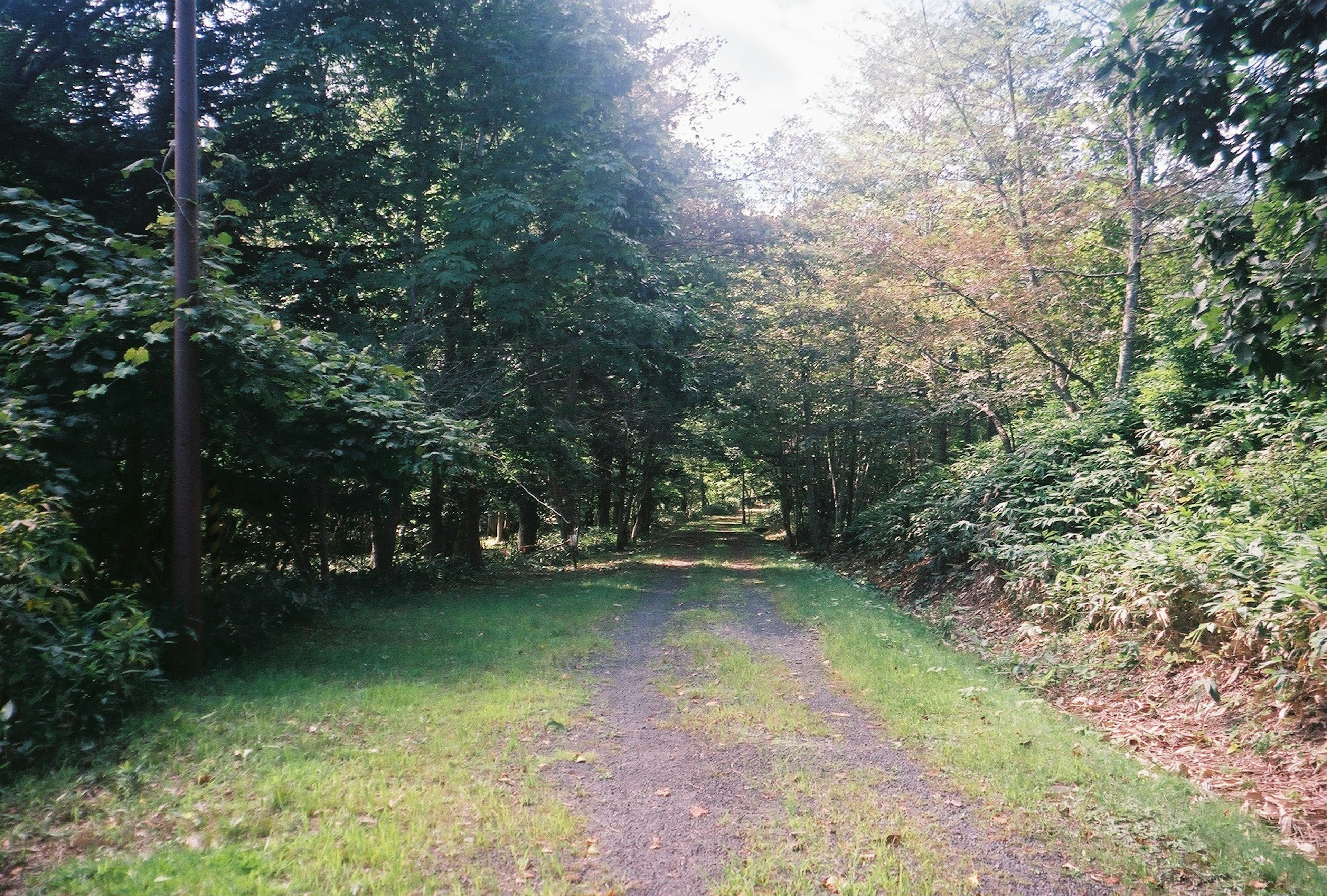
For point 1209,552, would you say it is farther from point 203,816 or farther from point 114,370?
point 114,370

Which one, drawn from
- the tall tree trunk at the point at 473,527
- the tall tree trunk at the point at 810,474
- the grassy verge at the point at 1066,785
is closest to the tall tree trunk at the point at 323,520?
the tall tree trunk at the point at 473,527

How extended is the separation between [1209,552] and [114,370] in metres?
10.2

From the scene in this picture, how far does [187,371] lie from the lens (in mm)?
6727

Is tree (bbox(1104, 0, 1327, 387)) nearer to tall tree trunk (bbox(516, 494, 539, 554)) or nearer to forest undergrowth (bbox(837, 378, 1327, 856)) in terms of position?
forest undergrowth (bbox(837, 378, 1327, 856))

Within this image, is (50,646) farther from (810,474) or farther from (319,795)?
(810,474)

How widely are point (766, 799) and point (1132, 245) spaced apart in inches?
466

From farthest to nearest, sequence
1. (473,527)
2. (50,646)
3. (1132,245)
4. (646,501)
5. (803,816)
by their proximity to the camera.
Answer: (646,501) < (473,527) < (1132,245) < (50,646) < (803,816)

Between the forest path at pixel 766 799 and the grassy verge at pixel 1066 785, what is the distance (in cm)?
22

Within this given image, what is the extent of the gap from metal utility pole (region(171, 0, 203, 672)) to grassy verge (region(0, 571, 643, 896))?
0.84 metres

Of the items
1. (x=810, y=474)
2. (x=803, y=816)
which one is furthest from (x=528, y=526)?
(x=803, y=816)

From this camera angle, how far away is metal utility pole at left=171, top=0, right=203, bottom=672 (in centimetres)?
666

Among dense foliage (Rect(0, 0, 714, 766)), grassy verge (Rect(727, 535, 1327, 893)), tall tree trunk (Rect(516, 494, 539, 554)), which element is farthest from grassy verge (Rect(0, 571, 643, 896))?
tall tree trunk (Rect(516, 494, 539, 554))

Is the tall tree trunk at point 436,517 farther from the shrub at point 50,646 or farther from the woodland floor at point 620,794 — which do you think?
the shrub at point 50,646

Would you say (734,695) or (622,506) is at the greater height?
(622,506)
